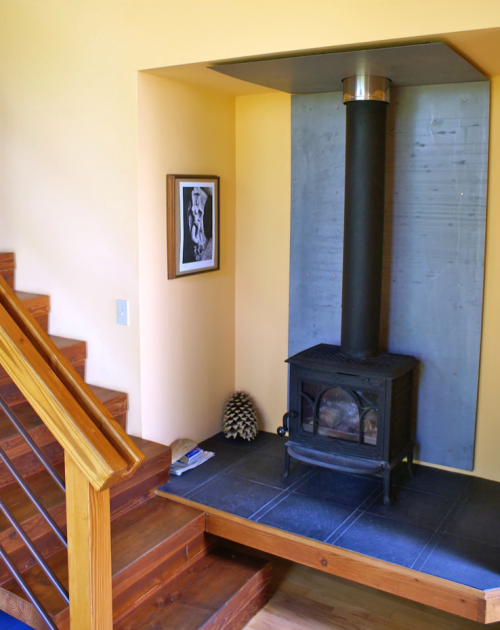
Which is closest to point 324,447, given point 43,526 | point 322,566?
point 322,566

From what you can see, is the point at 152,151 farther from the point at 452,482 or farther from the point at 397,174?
the point at 452,482

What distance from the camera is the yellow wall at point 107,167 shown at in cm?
273

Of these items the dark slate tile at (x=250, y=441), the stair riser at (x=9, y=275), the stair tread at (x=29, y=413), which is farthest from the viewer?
the dark slate tile at (x=250, y=441)

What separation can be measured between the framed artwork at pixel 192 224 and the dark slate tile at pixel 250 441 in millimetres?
948

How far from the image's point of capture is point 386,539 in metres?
2.55

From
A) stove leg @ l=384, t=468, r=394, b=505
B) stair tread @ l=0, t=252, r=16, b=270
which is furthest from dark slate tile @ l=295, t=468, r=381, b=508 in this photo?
stair tread @ l=0, t=252, r=16, b=270

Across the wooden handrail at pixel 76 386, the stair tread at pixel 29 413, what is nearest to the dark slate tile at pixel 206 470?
the stair tread at pixel 29 413

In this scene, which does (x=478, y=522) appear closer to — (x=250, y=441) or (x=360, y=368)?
(x=360, y=368)

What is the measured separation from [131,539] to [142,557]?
0.44ft

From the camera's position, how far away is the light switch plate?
3037mm

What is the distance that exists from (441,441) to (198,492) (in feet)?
3.99

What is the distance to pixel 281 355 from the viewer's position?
3.58 m

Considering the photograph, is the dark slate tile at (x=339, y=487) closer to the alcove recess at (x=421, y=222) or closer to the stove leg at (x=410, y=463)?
the stove leg at (x=410, y=463)

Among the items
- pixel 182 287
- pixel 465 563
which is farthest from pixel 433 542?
pixel 182 287
